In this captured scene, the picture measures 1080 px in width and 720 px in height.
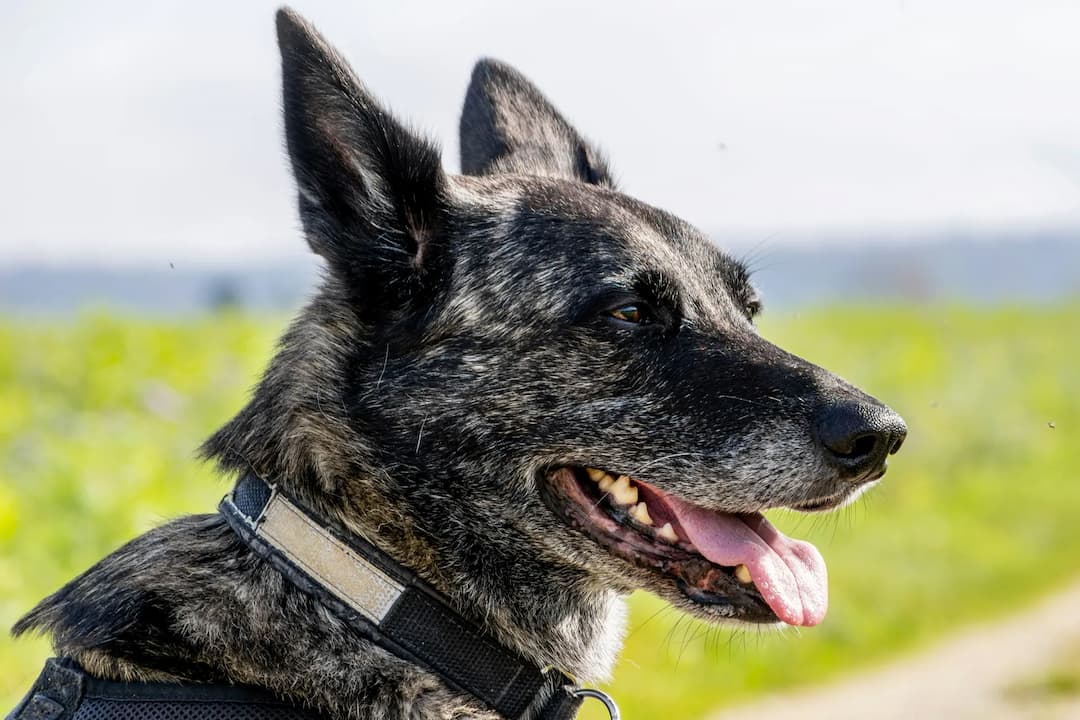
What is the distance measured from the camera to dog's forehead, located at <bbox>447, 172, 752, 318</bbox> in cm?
319

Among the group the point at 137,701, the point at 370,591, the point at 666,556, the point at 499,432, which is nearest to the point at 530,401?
the point at 499,432

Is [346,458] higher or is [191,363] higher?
[346,458]

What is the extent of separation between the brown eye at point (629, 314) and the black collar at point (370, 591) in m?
0.90

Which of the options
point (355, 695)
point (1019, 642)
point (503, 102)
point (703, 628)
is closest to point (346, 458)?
point (355, 695)

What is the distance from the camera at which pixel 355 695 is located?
2703mm

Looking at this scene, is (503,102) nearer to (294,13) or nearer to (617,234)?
(617,234)

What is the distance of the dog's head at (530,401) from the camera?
296cm

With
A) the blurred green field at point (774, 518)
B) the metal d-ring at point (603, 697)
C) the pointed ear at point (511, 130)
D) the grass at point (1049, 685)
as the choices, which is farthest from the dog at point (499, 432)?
the grass at point (1049, 685)

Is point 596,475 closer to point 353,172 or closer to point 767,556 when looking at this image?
point 767,556

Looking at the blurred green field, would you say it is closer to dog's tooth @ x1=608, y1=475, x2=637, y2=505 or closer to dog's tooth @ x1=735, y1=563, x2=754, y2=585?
dog's tooth @ x1=735, y1=563, x2=754, y2=585

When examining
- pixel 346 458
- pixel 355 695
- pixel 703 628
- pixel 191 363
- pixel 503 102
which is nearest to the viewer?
pixel 355 695

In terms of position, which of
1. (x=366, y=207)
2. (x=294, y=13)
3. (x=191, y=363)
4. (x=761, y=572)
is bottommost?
(x=191, y=363)

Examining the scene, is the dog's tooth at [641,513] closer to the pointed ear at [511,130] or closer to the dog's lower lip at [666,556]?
the dog's lower lip at [666,556]

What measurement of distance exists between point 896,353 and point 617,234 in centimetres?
1205
